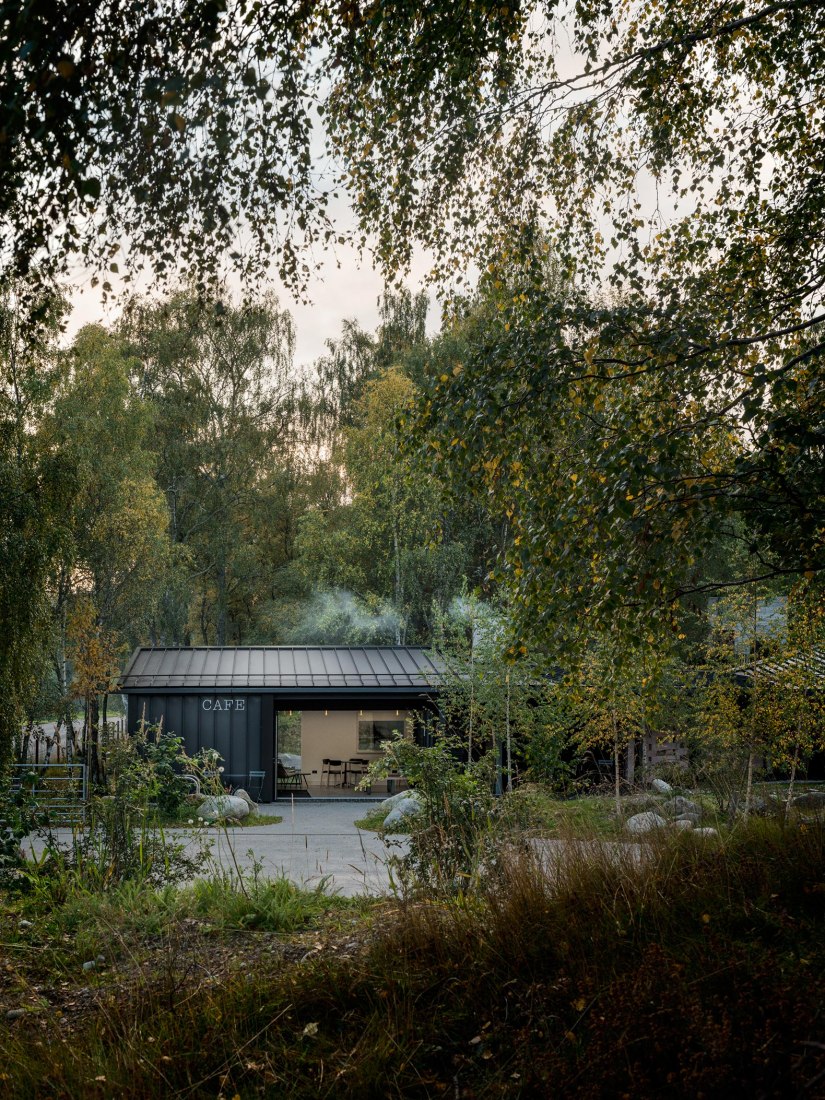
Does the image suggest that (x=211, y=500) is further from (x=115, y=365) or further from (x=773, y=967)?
(x=773, y=967)

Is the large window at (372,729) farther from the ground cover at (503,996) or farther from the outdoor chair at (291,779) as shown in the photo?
the ground cover at (503,996)

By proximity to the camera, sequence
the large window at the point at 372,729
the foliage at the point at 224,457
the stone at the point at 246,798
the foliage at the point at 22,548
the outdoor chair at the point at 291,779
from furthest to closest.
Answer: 1. the foliage at the point at 224,457
2. the large window at the point at 372,729
3. the outdoor chair at the point at 291,779
4. the stone at the point at 246,798
5. the foliage at the point at 22,548

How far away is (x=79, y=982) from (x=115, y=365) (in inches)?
698

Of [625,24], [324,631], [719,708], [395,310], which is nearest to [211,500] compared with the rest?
[324,631]

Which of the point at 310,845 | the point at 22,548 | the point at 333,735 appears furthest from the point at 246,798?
the point at 333,735

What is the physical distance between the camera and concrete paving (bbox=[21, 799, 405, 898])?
9477mm

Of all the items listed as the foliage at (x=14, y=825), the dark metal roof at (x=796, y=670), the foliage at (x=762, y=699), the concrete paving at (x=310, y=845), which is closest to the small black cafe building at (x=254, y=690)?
the concrete paving at (x=310, y=845)

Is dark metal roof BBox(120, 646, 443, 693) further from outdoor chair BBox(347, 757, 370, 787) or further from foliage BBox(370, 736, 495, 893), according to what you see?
foliage BBox(370, 736, 495, 893)

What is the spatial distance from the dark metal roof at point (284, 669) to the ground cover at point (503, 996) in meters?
12.2

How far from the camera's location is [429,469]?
6.15 m

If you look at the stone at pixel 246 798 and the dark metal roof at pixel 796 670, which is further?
the stone at pixel 246 798

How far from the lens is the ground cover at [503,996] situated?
3047 millimetres

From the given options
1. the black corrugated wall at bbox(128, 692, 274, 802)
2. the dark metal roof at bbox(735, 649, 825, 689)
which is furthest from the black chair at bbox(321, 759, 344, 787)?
the dark metal roof at bbox(735, 649, 825, 689)

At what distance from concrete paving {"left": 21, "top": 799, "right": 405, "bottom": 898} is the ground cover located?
381 centimetres
